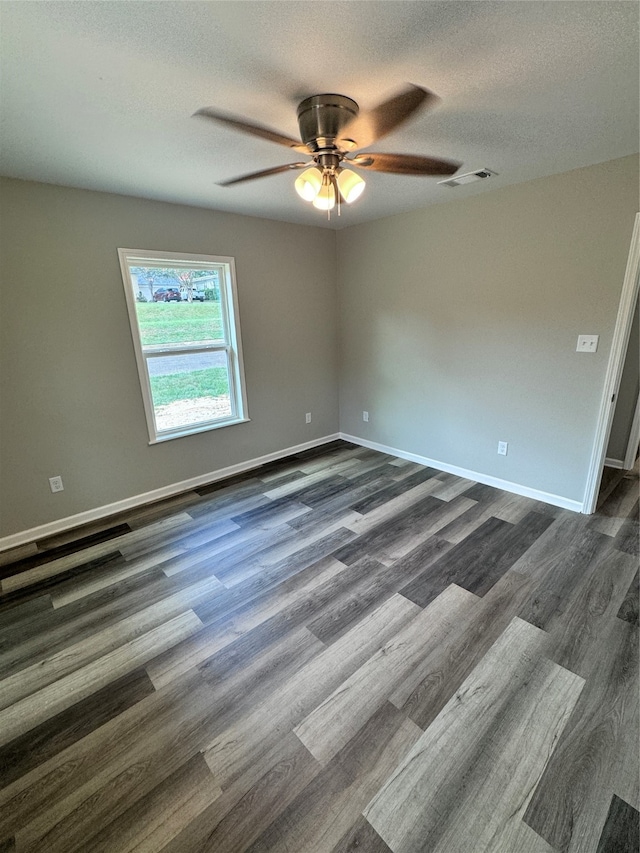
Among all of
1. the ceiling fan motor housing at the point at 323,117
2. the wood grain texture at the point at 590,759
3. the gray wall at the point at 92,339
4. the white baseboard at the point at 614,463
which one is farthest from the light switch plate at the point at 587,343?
the gray wall at the point at 92,339

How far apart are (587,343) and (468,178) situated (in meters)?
1.42

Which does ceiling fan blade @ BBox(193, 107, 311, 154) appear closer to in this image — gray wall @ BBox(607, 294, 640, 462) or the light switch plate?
the light switch plate

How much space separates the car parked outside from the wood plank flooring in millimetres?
1892

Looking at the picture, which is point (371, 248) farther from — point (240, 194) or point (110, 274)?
point (110, 274)

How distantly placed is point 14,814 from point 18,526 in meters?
1.94

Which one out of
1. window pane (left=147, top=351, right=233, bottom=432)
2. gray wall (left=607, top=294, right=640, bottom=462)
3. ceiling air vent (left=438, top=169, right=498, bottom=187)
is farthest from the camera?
gray wall (left=607, top=294, right=640, bottom=462)

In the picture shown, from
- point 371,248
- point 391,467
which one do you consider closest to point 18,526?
point 391,467

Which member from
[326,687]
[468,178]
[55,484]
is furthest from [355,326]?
[326,687]

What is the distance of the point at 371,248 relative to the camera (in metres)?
3.77

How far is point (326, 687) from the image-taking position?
1.60m

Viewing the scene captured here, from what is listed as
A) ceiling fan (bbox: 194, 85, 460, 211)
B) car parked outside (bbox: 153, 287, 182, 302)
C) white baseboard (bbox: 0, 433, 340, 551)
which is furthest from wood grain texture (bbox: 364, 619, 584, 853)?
car parked outside (bbox: 153, 287, 182, 302)

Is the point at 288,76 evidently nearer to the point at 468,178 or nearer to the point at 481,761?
the point at 468,178

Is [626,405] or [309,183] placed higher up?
[309,183]

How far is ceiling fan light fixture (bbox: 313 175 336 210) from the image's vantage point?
5.34ft
